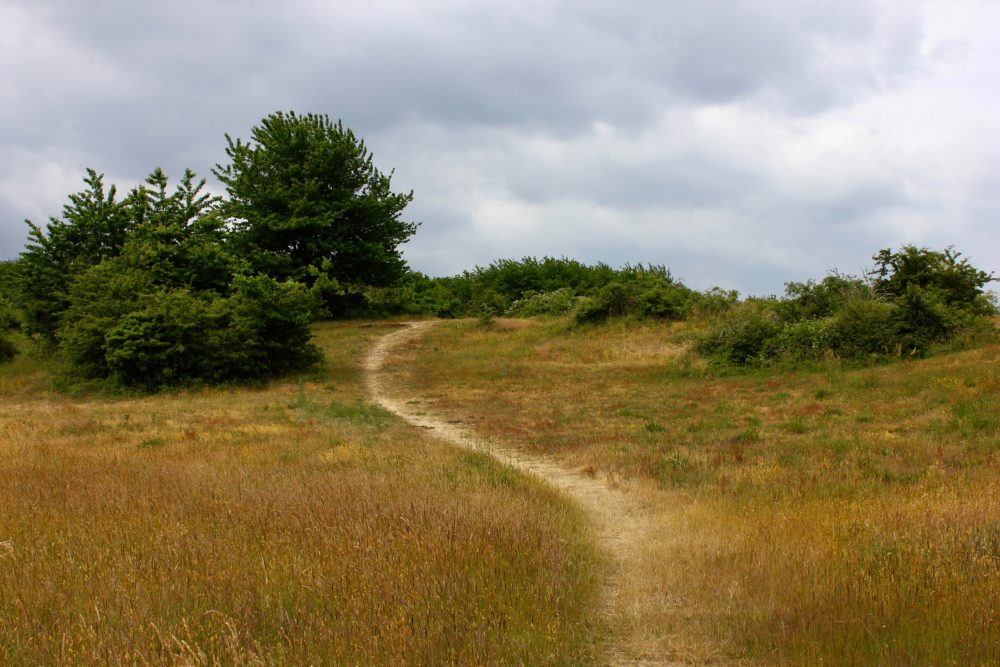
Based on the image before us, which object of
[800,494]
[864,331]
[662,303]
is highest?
[662,303]

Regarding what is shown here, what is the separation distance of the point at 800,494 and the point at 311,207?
36306 millimetres

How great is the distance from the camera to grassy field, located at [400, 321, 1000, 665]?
4641mm

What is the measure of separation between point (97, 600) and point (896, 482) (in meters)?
9.27

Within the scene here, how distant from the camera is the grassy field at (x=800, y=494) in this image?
15.2 ft

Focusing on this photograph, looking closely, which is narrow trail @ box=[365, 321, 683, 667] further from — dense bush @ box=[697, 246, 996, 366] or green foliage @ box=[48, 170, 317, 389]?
dense bush @ box=[697, 246, 996, 366]

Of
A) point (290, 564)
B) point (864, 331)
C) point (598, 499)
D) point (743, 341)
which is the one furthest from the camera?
point (743, 341)

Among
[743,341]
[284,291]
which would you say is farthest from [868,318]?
[284,291]

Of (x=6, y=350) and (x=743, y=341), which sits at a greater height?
(x=743, y=341)

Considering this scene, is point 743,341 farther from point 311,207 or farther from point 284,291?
point 311,207

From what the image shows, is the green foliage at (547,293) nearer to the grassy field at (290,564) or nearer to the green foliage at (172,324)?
the green foliage at (172,324)

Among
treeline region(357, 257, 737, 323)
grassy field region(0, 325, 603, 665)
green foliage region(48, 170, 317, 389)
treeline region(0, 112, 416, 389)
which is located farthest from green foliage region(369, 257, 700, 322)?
grassy field region(0, 325, 603, 665)

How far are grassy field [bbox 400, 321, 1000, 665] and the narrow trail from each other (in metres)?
0.20

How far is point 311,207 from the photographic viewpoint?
131 feet

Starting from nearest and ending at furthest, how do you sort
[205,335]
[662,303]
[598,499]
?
[598,499], [205,335], [662,303]
